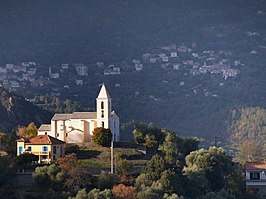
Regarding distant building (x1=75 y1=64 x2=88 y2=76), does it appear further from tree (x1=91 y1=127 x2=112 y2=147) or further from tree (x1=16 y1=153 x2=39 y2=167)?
tree (x1=16 y1=153 x2=39 y2=167)

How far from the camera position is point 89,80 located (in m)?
140

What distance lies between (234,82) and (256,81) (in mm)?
3086

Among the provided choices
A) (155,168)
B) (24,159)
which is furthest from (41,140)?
(155,168)

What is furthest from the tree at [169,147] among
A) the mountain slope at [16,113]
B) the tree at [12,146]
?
the mountain slope at [16,113]

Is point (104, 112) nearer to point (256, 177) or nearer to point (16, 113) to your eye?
point (256, 177)

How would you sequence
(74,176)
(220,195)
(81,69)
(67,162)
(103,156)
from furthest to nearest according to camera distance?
(81,69) < (103,156) < (220,195) < (67,162) < (74,176)

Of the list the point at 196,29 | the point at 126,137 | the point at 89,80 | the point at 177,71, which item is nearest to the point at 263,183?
the point at 126,137

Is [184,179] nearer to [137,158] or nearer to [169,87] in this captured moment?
[137,158]

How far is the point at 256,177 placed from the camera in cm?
6197

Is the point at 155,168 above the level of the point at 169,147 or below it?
below

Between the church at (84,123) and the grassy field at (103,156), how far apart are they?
6.83 feet

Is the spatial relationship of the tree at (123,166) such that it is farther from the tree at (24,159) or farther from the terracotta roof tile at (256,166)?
the terracotta roof tile at (256,166)

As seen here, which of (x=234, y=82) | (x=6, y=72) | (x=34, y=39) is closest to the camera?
(x=6, y=72)

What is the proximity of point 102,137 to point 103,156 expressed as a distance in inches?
72.5
